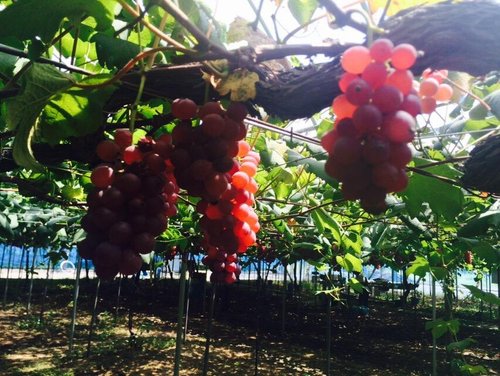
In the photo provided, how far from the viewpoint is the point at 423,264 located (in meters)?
3.20

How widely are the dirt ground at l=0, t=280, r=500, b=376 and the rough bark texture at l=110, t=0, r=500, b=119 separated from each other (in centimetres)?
675

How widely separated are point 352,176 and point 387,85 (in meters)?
0.15

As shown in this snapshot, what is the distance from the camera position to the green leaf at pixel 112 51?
1157 millimetres

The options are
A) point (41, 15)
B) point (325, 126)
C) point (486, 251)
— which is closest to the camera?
point (41, 15)

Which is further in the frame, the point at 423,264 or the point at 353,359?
the point at 353,359

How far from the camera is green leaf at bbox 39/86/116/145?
112cm

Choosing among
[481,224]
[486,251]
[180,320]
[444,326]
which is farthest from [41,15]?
[180,320]

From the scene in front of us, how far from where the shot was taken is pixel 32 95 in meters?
1.01

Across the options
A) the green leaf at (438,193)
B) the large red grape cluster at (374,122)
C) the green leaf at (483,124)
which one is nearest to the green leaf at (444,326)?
the green leaf at (483,124)

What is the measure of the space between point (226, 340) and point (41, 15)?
32.9 ft

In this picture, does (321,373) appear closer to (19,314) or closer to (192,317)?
(192,317)

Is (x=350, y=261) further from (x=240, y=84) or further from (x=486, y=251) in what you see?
(x=240, y=84)

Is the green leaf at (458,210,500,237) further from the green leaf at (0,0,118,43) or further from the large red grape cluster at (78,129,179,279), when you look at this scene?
the green leaf at (0,0,118,43)

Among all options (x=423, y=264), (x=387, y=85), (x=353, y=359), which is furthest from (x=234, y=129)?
(x=353, y=359)
